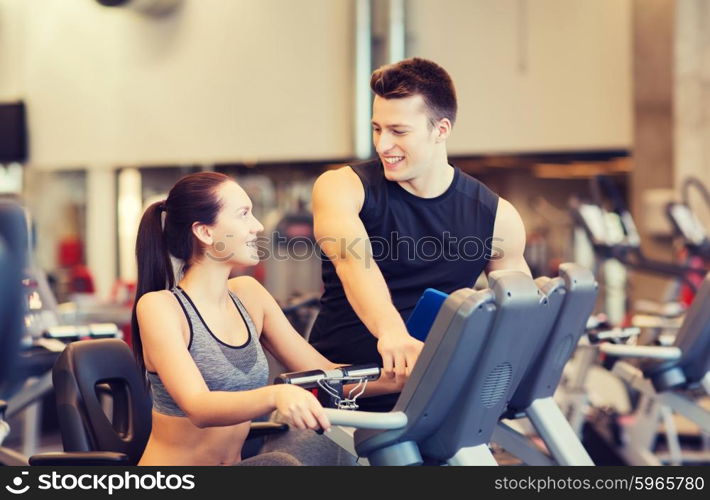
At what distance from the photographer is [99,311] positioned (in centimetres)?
550

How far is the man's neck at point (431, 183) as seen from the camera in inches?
96.0

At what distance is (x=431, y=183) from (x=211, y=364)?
729 millimetres

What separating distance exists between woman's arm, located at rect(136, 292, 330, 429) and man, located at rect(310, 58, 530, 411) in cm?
46

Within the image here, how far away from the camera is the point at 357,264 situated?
2.26 meters

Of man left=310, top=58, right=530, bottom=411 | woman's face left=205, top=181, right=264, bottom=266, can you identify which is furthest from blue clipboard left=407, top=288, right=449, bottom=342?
woman's face left=205, top=181, right=264, bottom=266

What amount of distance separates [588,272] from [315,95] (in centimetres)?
572

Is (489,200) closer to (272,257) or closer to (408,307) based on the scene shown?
(408,307)

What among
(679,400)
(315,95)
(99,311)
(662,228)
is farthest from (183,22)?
(679,400)

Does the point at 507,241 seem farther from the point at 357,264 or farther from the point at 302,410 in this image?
the point at 302,410

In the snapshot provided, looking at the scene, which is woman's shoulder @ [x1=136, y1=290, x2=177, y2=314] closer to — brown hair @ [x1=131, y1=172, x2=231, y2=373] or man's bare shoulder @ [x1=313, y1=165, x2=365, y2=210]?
brown hair @ [x1=131, y1=172, x2=231, y2=373]

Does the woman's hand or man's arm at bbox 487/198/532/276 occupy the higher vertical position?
man's arm at bbox 487/198/532/276

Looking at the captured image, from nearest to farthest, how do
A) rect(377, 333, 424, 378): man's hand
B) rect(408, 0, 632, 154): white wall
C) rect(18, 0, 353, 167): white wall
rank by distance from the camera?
1. rect(377, 333, 424, 378): man's hand
2. rect(408, 0, 632, 154): white wall
3. rect(18, 0, 353, 167): white wall

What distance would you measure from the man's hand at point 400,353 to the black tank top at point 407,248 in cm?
43

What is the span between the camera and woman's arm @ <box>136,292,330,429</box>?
1693mm
